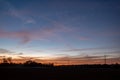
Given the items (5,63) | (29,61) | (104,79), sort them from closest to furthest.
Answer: (104,79)
(5,63)
(29,61)

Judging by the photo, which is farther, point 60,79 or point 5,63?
point 5,63

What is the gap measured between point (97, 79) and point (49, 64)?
3967 inches

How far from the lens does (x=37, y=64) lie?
420 ft

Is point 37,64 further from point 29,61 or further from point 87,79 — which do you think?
point 87,79

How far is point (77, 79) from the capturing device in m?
35.2

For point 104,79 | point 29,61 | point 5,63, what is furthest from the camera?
point 29,61

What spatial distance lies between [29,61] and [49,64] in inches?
537

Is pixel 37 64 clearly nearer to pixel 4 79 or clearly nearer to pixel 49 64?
pixel 49 64

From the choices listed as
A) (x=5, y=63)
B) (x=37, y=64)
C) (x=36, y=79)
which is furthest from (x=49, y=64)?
(x=36, y=79)

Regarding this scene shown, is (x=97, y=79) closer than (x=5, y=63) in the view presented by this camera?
Yes

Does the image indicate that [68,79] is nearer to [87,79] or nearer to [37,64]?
[87,79]

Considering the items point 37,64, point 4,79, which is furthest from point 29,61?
point 4,79

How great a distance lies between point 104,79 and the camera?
3425cm

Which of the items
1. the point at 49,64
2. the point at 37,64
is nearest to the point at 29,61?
the point at 37,64
